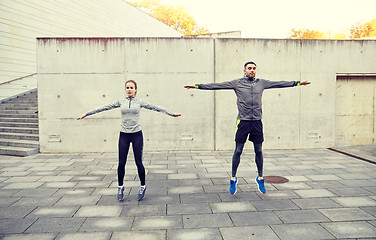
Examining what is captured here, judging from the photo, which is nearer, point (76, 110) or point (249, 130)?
point (249, 130)

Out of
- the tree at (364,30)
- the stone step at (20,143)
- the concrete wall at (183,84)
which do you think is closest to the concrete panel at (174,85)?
the concrete wall at (183,84)

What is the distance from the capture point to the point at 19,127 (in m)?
9.55

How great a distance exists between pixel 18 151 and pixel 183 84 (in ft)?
17.5

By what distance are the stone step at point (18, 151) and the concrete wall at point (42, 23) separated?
704 centimetres

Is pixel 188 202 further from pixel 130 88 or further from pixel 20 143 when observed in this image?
pixel 20 143

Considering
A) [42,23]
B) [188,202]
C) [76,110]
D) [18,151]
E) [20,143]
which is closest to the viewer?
[188,202]

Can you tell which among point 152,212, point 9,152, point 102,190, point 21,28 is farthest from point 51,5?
point 152,212

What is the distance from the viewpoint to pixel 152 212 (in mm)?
3781

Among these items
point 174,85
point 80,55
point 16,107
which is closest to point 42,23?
point 16,107

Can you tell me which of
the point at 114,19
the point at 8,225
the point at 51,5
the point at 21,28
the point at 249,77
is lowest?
the point at 8,225

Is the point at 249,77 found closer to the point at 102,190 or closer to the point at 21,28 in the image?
the point at 102,190

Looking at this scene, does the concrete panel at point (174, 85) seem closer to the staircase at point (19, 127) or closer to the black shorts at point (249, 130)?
the staircase at point (19, 127)

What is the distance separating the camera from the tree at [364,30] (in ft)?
143

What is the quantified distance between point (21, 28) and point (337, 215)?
16286 millimetres
